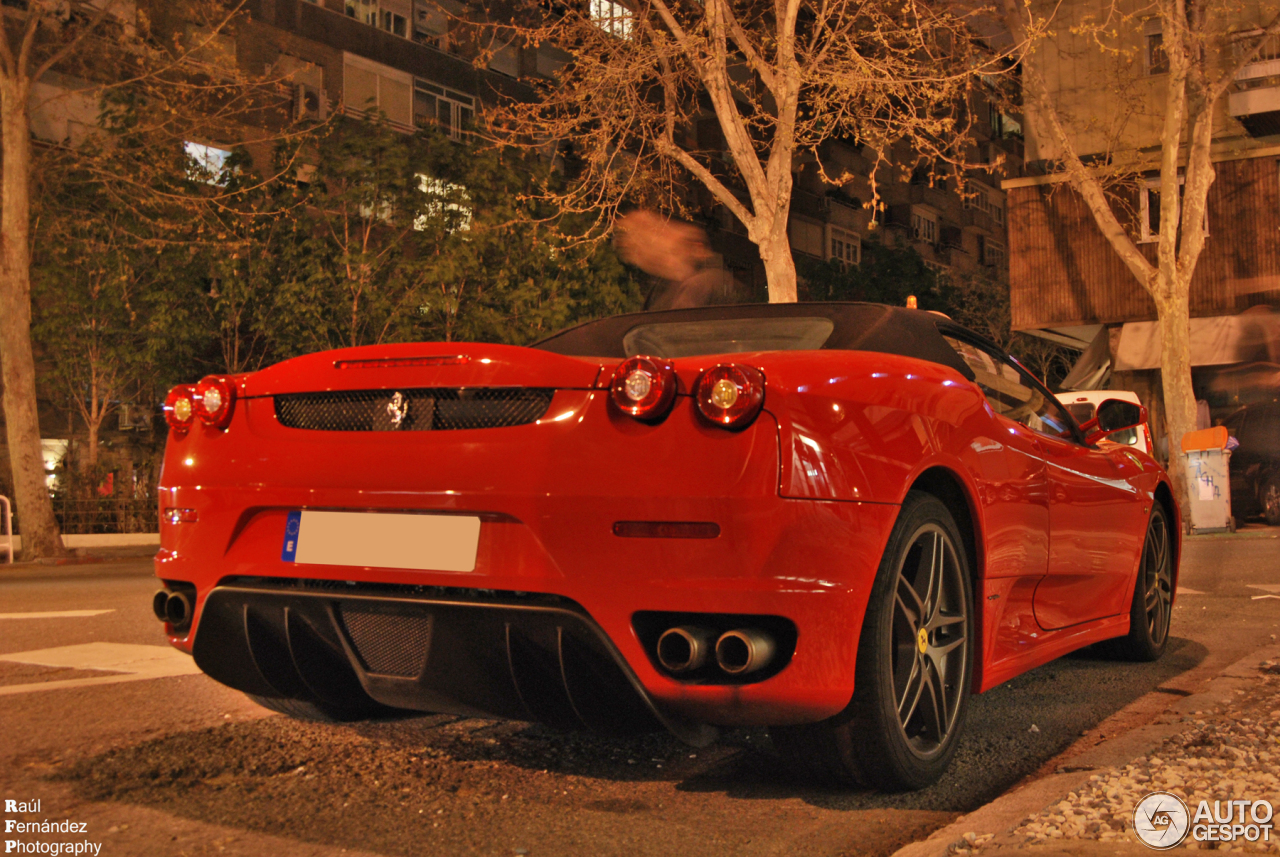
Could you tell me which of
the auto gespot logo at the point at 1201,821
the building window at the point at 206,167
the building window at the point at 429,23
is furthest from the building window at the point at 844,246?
the auto gespot logo at the point at 1201,821

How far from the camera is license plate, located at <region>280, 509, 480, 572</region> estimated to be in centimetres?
299

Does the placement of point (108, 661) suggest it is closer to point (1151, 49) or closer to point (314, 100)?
point (314, 100)

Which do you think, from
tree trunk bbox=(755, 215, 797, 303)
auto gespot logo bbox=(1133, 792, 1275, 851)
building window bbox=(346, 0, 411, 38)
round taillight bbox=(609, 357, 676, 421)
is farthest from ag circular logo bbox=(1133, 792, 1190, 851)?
building window bbox=(346, 0, 411, 38)

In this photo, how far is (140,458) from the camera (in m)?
25.6

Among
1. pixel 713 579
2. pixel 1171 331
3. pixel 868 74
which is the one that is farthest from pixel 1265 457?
pixel 713 579

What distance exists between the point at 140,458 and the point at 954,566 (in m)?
24.7

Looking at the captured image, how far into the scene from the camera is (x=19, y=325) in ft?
55.9

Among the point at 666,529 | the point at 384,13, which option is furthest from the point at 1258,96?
the point at 666,529

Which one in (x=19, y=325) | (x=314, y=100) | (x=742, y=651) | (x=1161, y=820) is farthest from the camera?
(x=314, y=100)

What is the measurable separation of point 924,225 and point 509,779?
56524 millimetres

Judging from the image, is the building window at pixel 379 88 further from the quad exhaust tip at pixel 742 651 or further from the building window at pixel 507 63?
the quad exhaust tip at pixel 742 651

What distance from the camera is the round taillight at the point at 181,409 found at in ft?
11.7

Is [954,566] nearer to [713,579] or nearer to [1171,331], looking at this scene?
[713,579]

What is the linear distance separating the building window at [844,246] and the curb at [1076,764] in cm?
4498
